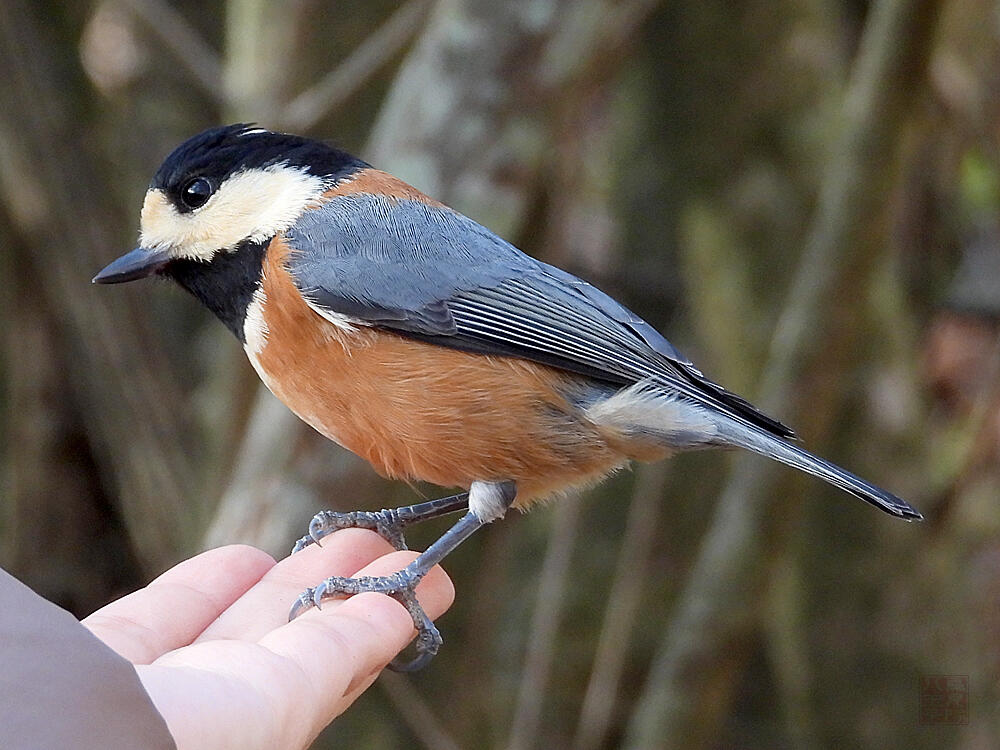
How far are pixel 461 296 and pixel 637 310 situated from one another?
250 centimetres

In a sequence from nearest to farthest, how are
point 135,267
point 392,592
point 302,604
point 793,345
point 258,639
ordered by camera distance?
1. point 258,639
2. point 302,604
3. point 392,592
4. point 135,267
5. point 793,345

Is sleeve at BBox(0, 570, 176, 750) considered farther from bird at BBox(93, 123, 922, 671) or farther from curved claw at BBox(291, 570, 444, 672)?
bird at BBox(93, 123, 922, 671)

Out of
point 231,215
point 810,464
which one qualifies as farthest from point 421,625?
point 231,215

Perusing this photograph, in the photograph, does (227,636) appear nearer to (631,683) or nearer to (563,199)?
(563,199)

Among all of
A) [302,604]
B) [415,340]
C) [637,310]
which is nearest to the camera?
[302,604]

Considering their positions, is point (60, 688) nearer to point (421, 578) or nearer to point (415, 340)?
point (421, 578)

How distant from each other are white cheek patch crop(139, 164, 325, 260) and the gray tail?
3.73ft

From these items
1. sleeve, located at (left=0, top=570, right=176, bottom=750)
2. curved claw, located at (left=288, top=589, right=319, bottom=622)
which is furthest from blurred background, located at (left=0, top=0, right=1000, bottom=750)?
sleeve, located at (left=0, top=570, right=176, bottom=750)

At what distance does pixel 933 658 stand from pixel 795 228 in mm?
1644

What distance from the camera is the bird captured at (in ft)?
8.50

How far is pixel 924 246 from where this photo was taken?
510 cm

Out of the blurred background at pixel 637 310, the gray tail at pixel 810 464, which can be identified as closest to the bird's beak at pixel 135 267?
the blurred background at pixel 637 310

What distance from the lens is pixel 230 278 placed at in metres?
2.73

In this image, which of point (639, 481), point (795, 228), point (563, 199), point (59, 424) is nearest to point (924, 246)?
point (795, 228)
